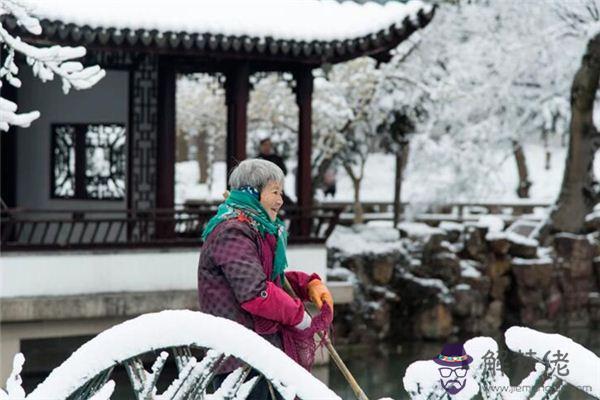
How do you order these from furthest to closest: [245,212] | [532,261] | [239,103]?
[532,261] → [239,103] → [245,212]

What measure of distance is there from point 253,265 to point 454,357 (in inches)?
32.2

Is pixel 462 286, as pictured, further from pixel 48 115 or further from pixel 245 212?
pixel 245 212

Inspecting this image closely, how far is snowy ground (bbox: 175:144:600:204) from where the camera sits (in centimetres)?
2208

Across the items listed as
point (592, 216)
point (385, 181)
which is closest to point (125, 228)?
point (592, 216)

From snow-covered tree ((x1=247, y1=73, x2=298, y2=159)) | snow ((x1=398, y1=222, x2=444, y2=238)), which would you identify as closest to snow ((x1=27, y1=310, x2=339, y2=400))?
snow ((x1=398, y1=222, x2=444, y2=238))

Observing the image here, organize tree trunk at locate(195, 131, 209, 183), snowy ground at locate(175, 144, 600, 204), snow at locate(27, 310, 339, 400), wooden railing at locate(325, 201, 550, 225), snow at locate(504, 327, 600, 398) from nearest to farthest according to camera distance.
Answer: snow at locate(27, 310, 339, 400), snow at locate(504, 327, 600, 398), wooden railing at locate(325, 201, 550, 225), snowy ground at locate(175, 144, 600, 204), tree trunk at locate(195, 131, 209, 183)

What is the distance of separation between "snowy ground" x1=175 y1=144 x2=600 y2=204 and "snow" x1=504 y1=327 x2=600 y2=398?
15307mm

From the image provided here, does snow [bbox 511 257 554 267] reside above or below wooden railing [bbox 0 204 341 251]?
below

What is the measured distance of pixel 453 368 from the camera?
10.0ft

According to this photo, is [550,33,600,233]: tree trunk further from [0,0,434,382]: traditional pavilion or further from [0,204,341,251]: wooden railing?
[0,204,341,251]: wooden railing

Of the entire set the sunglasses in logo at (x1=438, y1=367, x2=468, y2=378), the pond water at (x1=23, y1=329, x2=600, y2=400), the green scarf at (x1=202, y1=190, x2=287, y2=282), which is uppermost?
the green scarf at (x1=202, y1=190, x2=287, y2=282)

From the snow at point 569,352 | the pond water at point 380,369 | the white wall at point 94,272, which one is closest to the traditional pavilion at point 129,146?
the white wall at point 94,272

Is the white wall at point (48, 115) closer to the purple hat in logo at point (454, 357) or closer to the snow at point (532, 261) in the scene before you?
the snow at point (532, 261)

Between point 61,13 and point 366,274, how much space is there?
6.04m
